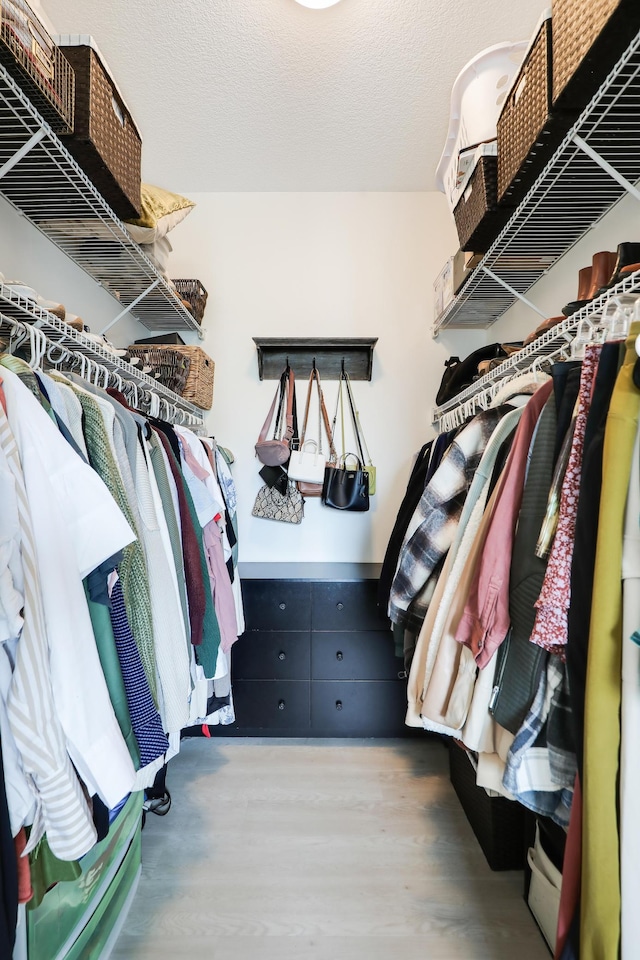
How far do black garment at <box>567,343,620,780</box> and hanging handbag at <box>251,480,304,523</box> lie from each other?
5.92ft

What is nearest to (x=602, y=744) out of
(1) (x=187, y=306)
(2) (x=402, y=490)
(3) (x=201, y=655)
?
(3) (x=201, y=655)

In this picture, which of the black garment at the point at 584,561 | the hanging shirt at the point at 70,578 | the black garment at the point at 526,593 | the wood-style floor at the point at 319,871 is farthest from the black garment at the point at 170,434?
the wood-style floor at the point at 319,871

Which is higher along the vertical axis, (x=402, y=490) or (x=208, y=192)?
(x=208, y=192)

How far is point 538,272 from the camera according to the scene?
1840 mm

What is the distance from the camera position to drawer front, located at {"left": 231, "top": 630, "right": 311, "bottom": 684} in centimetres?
223

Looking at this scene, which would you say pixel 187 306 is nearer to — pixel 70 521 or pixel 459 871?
pixel 70 521

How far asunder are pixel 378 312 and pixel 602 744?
232cm

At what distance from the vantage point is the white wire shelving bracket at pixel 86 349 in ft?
3.44

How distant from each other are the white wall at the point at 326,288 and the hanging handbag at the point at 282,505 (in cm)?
12

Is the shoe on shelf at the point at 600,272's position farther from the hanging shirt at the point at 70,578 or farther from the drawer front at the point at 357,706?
the drawer front at the point at 357,706

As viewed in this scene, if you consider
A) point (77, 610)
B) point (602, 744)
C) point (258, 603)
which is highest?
point (77, 610)

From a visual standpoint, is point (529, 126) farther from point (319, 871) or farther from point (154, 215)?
point (319, 871)

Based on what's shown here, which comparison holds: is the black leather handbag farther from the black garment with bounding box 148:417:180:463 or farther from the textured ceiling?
the textured ceiling

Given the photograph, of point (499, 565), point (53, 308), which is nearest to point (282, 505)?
point (53, 308)
